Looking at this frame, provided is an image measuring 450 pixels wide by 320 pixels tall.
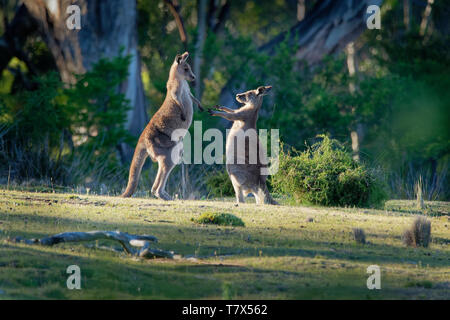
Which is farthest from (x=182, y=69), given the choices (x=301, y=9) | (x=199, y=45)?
(x=301, y=9)

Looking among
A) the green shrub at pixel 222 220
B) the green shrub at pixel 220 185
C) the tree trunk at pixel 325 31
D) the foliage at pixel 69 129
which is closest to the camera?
the green shrub at pixel 222 220

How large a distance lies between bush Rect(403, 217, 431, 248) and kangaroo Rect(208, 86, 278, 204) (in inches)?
122

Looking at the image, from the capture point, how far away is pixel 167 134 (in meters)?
11.6

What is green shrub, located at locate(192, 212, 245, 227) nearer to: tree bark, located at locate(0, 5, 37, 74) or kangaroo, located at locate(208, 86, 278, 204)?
kangaroo, located at locate(208, 86, 278, 204)

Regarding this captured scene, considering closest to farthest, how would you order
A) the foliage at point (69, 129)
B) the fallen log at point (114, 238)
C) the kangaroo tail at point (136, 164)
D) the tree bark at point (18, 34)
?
the fallen log at point (114, 238), the kangaroo tail at point (136, 164), the foliage at point (69, 129), the tree bark at point (18, 34)

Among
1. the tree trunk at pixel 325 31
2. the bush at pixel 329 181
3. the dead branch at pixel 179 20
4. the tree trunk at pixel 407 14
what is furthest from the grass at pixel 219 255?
the tree trunk at pixel 407 14

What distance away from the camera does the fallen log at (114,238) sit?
7.52 meters

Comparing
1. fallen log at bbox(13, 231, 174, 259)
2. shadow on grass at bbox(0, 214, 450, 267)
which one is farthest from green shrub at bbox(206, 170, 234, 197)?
fallen log at bbox(13, 231, 174, 259)

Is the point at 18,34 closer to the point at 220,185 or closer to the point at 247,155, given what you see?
the point at 220,185

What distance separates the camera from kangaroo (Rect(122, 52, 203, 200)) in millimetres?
11359

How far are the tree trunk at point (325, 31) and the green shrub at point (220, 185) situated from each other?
9.46 metres

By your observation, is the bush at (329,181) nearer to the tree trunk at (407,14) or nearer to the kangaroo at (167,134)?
the kangaroo at (167,134)

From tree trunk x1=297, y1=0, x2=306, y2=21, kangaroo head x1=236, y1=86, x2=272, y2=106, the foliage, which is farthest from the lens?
tree trunk x1=297, y1=0, x2=306, y2=21

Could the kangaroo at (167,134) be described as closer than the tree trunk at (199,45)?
Yes
